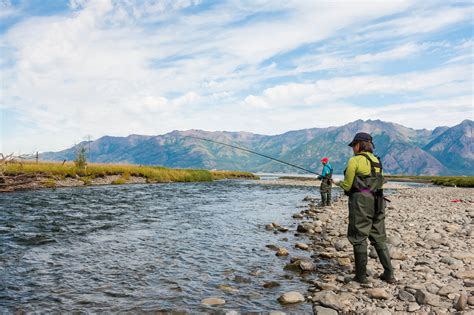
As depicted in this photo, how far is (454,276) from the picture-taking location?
300 inches

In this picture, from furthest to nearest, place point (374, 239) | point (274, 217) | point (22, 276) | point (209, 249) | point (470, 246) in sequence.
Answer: point (274, 217) < point (209, 249) < point (470, 246) < point (22, 276) < point (374, 239)

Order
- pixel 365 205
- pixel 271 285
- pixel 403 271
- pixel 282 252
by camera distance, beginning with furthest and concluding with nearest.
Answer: pixel 282 252 → pixel 403 271 → pixel 271 285 → pixel 365 205

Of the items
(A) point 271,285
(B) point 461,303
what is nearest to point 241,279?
(A) point 271,285

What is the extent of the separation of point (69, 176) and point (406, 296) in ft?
130

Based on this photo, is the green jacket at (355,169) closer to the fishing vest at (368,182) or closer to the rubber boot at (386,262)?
the fishing vest at (368,182)

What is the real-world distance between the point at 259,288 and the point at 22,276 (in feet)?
18.8

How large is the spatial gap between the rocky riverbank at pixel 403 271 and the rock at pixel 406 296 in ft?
0.06

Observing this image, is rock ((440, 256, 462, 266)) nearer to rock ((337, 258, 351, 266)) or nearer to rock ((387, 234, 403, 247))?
rock ((387, 234, 403, 247))

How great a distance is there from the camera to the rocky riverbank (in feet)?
20.9

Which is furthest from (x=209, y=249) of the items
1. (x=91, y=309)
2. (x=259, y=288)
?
(x=91, y=309)

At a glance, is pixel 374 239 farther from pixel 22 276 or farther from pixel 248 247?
pixel 22 276

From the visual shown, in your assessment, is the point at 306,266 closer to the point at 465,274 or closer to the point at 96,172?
the point at 465,274

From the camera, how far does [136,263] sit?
959cm

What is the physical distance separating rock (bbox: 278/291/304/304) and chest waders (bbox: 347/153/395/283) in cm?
159
